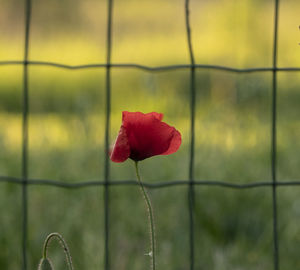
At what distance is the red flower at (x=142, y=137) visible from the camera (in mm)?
998

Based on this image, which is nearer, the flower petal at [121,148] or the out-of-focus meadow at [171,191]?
the flower petal at [121,148]

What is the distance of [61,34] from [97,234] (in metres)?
3.48

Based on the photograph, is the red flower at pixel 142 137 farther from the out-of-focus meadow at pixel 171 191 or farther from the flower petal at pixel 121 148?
the out-of-focus meadow at pixel 171 191

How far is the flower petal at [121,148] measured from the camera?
995 mm

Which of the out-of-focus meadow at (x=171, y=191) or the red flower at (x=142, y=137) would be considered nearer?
the red flower at (x=142, y=137)

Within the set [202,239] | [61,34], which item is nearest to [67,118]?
[202,239]

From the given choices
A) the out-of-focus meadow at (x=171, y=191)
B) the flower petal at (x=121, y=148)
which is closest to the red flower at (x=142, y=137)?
the flower petal at (x=121, y=148)

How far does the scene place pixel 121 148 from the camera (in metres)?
1.00

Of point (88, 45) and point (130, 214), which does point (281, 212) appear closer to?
point (130, 214)

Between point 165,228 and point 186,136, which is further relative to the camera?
point 186,136

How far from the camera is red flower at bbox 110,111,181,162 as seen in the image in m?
1.00

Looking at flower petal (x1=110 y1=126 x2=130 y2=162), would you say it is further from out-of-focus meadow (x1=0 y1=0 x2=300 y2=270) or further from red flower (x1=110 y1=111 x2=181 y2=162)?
out-of-focus meadow (x1=0 y1=0 x2=300 y2=270)

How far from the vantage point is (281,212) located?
233cm

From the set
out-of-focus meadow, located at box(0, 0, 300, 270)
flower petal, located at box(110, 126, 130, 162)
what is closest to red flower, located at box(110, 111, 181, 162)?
flower petal, located at box(110, 126, 130, 162)
